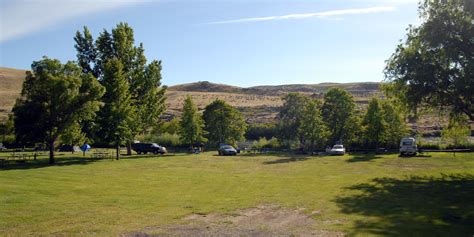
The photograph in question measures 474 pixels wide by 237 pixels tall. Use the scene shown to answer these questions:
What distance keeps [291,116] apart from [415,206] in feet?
159

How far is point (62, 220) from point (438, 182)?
23.7 metres

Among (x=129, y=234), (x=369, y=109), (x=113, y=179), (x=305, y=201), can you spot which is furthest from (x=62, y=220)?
(x=369, y=109)

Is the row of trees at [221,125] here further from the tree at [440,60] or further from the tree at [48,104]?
the tree at [440,60]

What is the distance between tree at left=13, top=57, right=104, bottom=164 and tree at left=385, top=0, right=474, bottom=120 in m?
32.5

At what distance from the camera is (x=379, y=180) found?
28.4 m

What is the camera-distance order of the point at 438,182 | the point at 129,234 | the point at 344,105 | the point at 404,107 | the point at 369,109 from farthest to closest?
1. the point at 344,105
2. the point at 369,109
3. the point at 404,107
4. the point at 438,182
5. the point at 129,234

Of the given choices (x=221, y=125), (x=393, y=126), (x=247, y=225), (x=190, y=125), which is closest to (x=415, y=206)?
(x=247, y=225)

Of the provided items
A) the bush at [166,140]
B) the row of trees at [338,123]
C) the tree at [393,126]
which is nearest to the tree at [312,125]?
the row of trees at [338,123]

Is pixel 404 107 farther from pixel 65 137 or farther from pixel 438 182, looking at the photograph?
pixel 65 137

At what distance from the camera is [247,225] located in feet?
49.9

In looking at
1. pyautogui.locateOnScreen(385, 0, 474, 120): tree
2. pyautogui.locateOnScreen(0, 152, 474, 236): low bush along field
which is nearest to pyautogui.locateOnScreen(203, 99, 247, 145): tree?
pyautogui.locateOnScreen(0, 152, 474, 236): low bush along field

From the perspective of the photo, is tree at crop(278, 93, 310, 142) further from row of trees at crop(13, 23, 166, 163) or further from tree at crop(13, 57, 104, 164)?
tree at crop(13, 57, 104, 164)

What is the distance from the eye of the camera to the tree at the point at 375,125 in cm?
5772

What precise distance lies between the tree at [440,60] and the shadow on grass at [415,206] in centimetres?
676
